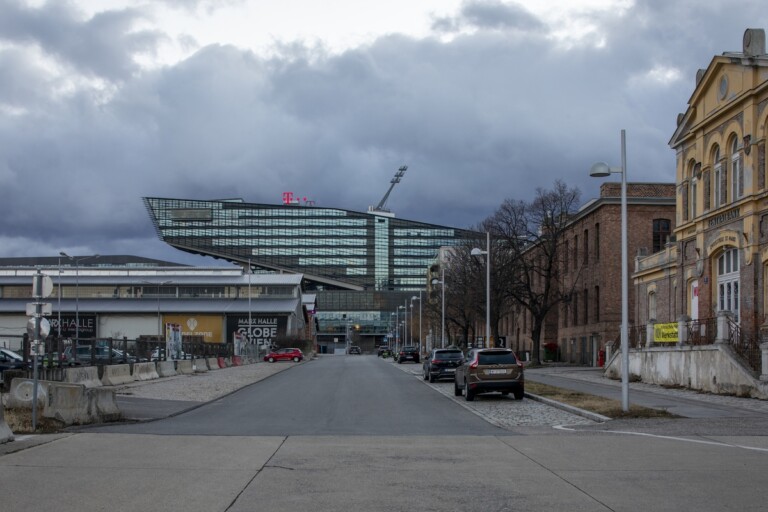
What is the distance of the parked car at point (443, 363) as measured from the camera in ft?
127

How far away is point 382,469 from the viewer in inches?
453

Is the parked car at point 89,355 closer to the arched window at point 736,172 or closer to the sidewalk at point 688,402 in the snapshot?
the sidewalk at point 688,402

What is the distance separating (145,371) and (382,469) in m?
27.6

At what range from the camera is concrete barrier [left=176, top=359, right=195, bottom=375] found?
143 ft

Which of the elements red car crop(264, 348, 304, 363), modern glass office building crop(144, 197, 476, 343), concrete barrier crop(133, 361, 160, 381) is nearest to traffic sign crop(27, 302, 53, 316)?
concrete barrier crop(133, 361, 160, 381)

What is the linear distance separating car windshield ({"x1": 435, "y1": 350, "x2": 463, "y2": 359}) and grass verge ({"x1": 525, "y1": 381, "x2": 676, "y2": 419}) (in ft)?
26.0

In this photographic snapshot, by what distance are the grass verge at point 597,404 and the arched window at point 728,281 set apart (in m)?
8.19

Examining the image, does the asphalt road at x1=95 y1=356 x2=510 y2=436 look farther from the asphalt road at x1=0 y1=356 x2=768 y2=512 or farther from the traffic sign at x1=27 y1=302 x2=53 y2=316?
the traffic sign at x1=27 y1=302 x2=53 y2=316

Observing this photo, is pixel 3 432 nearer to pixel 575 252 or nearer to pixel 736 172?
pixel 736 172

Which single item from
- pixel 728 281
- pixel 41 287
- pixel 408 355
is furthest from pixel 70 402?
pixel 408 355

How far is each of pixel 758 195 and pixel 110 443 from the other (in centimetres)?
2411

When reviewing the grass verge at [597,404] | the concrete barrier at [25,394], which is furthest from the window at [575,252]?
the concrete barrier at [25,394]

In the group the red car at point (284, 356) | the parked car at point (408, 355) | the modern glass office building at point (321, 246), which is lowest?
the red car at point (284, 356)

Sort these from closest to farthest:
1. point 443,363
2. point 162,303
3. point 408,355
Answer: point 443,363, point 408,355, point 162,303
